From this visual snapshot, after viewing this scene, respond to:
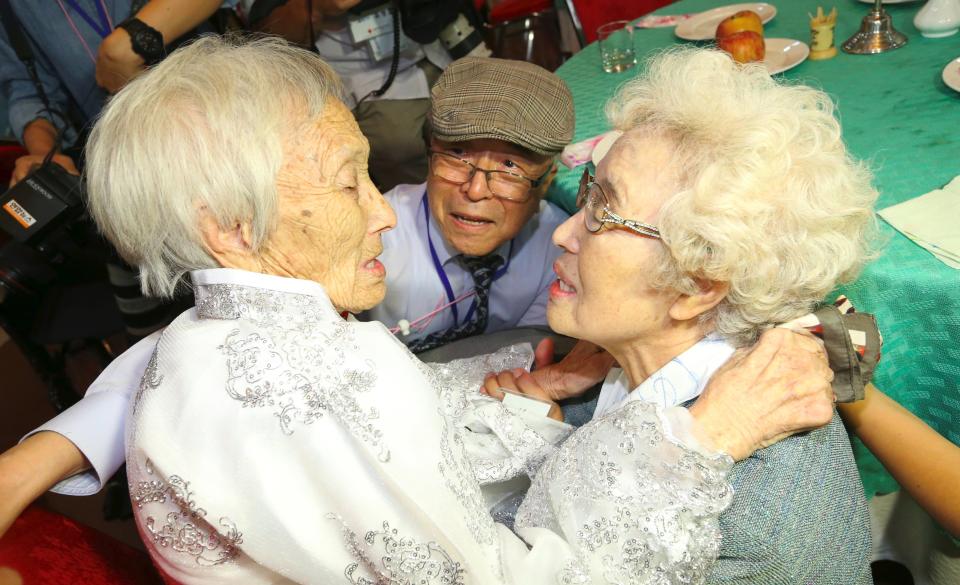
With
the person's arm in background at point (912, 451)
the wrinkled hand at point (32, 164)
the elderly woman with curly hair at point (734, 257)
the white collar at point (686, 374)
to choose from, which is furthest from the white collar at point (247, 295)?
the wrinkled hand at point (32, 164)

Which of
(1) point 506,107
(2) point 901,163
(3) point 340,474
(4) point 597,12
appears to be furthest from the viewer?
(4) point 597,12

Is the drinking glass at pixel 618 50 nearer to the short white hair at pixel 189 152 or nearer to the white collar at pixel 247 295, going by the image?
the short white hair at pixel 189 152

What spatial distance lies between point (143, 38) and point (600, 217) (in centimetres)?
171

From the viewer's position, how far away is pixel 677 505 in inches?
45.6

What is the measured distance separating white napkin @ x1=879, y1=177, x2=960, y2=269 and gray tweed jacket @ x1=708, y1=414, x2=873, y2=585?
1.48ft

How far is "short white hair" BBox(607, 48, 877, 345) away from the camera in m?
1.26

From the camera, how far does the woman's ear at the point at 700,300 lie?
4.50ft

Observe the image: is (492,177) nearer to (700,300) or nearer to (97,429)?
(700,300)

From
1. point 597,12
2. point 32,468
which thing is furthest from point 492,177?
point 597,12

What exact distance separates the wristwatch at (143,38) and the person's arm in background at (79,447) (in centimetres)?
117

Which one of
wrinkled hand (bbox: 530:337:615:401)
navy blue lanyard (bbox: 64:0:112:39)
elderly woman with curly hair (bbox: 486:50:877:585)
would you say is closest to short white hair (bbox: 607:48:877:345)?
elderly woman with curly hair (bbox: 486:50:877:585)

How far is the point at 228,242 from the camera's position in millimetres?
1256

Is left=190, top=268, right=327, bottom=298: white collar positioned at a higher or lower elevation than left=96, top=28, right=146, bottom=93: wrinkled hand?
lower

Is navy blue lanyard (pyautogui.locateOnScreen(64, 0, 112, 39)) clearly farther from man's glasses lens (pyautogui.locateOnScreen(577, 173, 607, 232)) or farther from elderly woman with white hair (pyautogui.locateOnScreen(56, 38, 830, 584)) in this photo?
man's glasses lens (pyautogui.locateOnScreen(577, 173, 607, 232))
